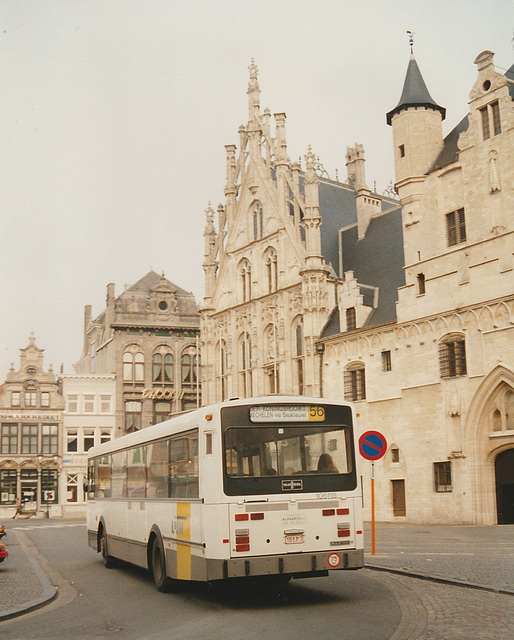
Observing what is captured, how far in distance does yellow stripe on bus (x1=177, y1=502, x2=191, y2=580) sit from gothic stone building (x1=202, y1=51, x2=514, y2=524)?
1919 centimetres

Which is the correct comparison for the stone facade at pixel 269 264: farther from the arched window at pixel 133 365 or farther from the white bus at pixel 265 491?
the white bus at pixel 265 491

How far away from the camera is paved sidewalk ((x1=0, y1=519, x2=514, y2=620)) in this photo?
13.1 meters

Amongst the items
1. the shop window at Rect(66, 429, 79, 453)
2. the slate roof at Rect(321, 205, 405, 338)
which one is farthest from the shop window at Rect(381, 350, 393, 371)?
the shop window at Rect(66, 429, 79, 453)

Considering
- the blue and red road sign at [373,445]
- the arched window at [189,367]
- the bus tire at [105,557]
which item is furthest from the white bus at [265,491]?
the arched window at [189,367]

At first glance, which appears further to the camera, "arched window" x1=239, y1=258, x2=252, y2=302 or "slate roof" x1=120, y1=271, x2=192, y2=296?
"slate roof" x1=120, y1=271, x2=192, y2=296

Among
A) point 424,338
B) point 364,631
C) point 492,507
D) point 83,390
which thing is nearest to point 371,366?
point 424,338

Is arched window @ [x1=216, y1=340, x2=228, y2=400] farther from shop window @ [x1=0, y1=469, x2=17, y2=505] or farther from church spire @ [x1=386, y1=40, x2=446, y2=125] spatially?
shop window @ [x1=0, y1=469, x2=17, y2=505]

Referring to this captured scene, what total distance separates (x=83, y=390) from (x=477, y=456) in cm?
3744

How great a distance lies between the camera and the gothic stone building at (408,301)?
3055 cm

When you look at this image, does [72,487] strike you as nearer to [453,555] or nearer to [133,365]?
[133,365]

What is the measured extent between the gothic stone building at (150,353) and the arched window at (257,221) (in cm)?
1690

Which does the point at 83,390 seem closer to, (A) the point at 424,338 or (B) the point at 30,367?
(B) the point at 30,367

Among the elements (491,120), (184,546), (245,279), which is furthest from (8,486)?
(184,546)

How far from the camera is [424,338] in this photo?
109 feet
